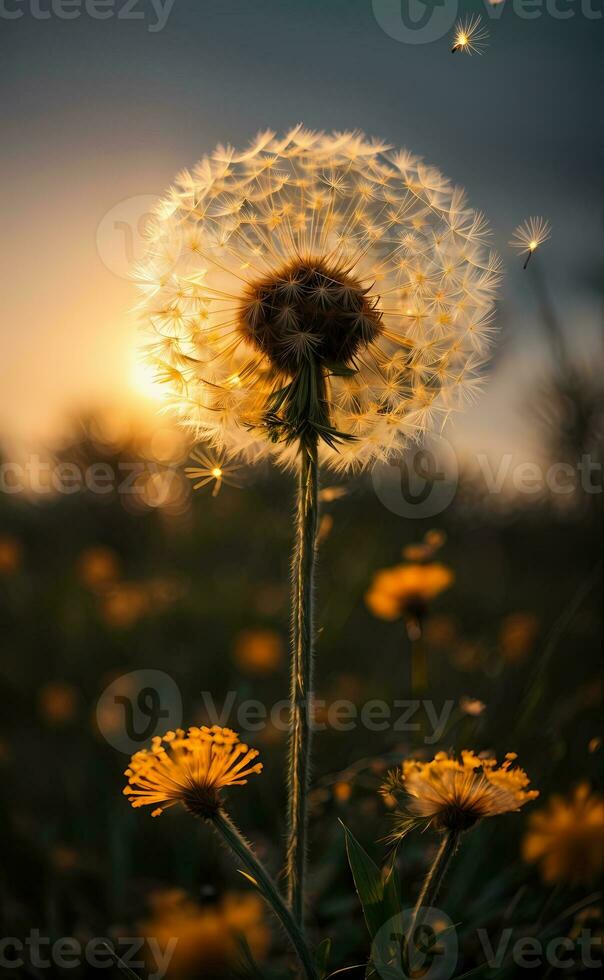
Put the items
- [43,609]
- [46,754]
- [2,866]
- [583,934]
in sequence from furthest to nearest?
[43,609] → [46,754] → [2,866] → [583,934]

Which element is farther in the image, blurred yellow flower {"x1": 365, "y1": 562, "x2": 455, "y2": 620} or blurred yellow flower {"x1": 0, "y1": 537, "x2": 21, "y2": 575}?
blurred yellow flower {"x1": 0, "y1": 537, "x2": 21, "y2": 575}

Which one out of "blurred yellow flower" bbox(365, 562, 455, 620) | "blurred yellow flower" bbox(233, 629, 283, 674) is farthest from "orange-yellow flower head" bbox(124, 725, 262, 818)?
"blurred yellow flower" bbox(233, 629, 283, 674)

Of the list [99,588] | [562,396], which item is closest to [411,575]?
[562,396]

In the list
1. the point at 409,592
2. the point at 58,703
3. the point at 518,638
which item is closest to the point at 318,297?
the point at 409,592

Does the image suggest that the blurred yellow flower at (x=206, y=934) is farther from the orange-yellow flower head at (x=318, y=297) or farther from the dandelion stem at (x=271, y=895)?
the orange-yellow flower head at (x=318, y=297)

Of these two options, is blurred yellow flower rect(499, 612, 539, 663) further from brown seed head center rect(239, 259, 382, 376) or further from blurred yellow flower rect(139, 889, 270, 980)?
brown seed head center rect(239, 259, 382, 376)

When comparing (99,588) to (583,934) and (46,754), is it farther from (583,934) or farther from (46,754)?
(583,934)

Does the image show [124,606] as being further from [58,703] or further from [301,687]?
[301,687]
